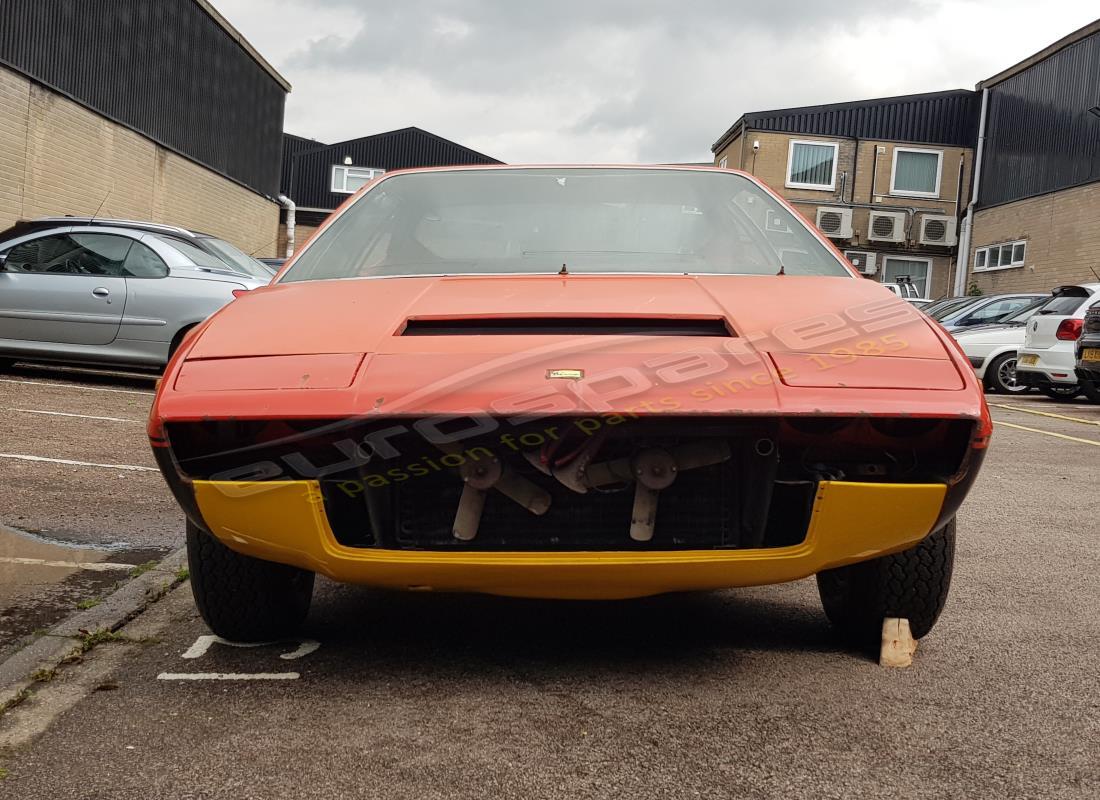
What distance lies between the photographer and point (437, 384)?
7.71 feet

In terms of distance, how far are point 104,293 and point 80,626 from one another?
731 cm

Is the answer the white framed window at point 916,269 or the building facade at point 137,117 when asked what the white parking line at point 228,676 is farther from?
the white framed window at point 916,269

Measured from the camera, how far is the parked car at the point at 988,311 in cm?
1540

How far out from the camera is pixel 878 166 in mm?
33156

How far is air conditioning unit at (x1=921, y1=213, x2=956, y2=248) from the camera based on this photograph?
31.9 m

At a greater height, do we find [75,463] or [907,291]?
[907,291]

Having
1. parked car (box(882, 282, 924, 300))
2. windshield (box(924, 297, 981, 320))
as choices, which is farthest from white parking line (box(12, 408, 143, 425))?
windshield (box(924, 297, 981, 320))

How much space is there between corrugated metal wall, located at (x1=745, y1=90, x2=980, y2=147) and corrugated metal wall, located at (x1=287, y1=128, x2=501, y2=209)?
15.5 metres

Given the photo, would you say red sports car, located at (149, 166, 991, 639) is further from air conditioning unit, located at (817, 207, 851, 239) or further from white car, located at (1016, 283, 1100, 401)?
air conditioning unit, located at (817, 207, 851, 239)

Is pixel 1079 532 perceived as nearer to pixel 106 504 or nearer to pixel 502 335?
pixel 502 335

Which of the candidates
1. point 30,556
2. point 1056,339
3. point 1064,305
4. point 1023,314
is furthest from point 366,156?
point 30,556

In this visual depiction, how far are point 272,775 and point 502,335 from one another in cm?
103

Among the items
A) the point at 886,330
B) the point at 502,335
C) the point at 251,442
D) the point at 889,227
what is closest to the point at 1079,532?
the point at 886,330

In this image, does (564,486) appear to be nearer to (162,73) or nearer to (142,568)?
(142,568)
